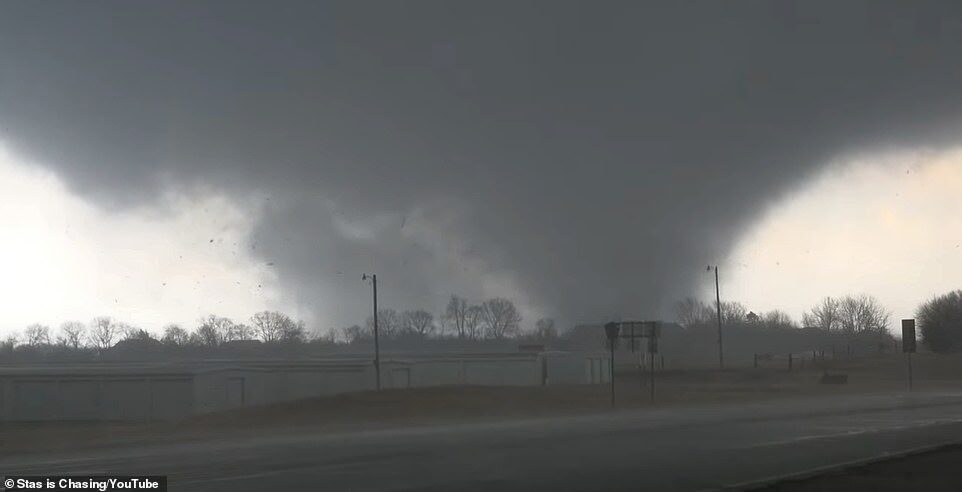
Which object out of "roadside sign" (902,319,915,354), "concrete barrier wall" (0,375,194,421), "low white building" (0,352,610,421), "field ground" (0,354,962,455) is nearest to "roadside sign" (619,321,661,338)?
"field ground" (0,354,962,455)

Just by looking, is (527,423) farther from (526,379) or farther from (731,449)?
(526,379)

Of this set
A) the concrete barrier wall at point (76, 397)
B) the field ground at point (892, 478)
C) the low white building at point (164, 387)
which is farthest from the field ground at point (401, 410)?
the field ground at point (892, 478)

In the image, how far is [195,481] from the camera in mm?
18391

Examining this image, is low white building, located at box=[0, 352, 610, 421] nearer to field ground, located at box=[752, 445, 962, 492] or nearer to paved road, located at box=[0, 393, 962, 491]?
paved road, located at box=[0, 393, 962, 491]

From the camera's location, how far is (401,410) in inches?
1863

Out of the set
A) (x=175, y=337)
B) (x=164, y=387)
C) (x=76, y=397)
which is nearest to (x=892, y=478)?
(x=164, y=387)

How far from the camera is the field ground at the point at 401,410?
37875 millimetres

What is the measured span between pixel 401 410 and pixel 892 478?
31.6 meters

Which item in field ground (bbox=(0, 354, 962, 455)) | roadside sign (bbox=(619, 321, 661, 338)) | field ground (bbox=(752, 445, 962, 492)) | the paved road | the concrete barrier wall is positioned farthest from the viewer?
the concrete barrier wall

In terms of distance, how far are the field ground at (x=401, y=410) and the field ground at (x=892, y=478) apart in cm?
2085

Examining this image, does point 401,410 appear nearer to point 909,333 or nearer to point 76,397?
point 76,397

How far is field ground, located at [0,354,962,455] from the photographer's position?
3788 centimetres

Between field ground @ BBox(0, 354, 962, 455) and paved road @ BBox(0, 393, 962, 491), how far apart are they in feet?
19.8

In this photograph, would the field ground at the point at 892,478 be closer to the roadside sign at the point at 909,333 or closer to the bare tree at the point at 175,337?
the roadside sign at the point at 909,333
